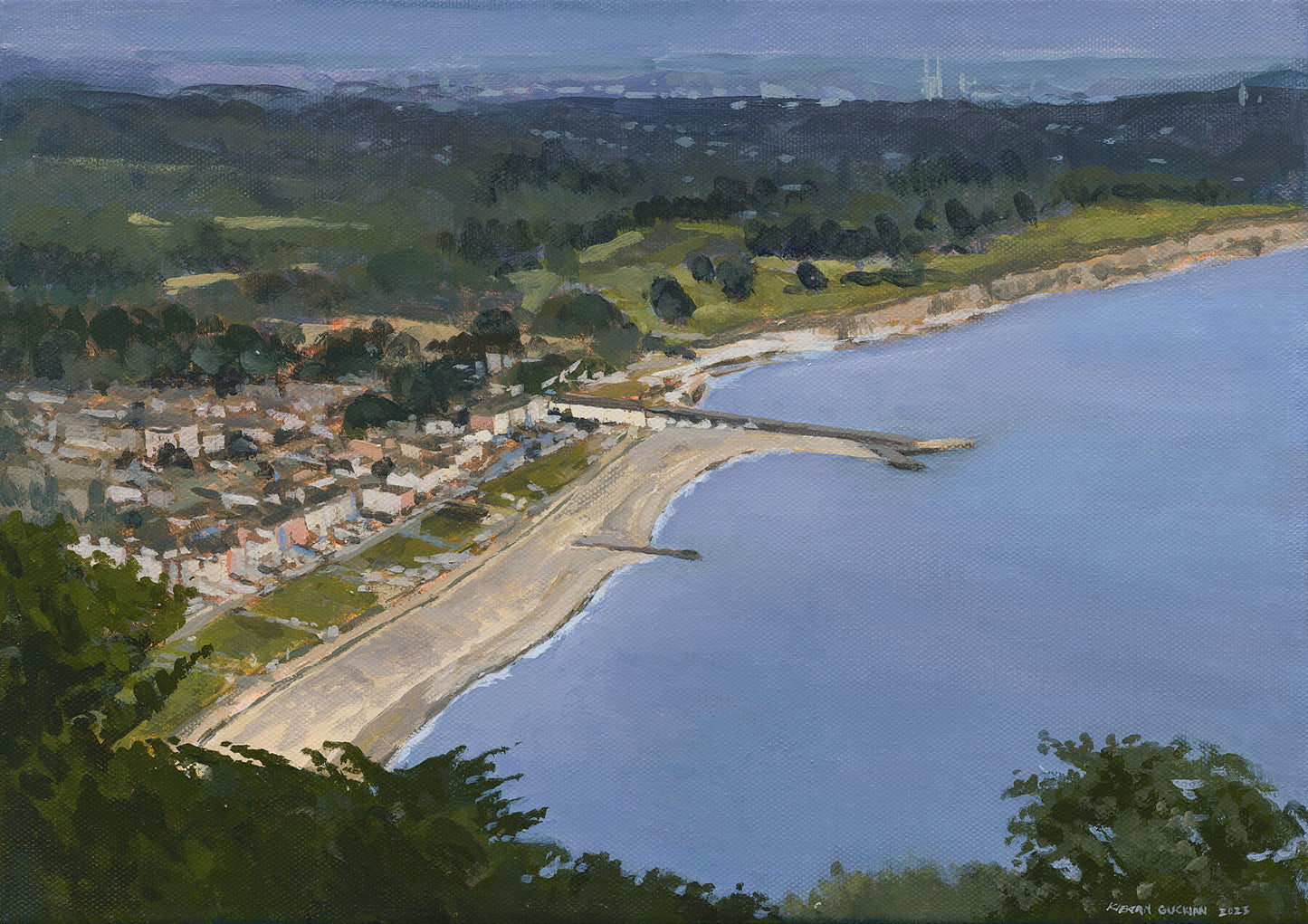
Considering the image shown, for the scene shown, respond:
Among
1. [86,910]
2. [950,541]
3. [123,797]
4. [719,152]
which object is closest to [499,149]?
[719,152]

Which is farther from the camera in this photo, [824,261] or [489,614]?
[824,261]

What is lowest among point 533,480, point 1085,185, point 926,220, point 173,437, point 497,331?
point 533,480

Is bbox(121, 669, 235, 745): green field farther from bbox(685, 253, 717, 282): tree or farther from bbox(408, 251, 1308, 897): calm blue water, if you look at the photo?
bbox(685, 253, 717, 282): tree

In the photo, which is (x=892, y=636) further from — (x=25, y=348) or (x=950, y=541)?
(x=25, y=348)

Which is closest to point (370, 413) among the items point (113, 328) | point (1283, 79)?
point (113, 328)

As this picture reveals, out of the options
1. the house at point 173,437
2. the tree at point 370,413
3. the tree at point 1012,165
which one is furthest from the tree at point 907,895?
the house at point 173,437

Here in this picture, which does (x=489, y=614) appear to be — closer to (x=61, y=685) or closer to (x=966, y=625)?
(x=61, y=685)

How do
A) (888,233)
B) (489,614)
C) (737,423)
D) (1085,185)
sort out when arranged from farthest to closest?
(737,423) → (888,233) → (1085,185) → (489,614)

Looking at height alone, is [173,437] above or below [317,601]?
above
